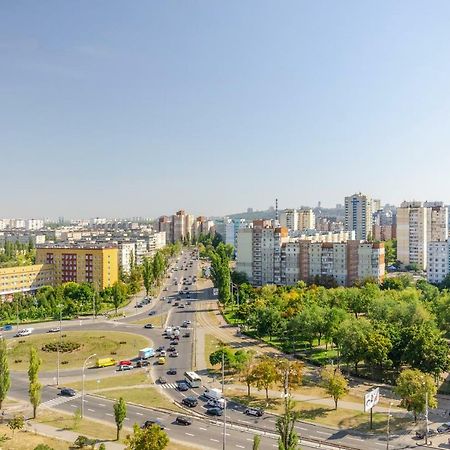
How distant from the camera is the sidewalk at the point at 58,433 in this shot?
111 feet

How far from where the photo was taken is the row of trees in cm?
4744

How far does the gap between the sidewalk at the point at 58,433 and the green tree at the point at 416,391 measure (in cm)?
2126

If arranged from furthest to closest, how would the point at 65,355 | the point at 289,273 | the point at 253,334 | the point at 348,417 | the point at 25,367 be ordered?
the point at 289,273
the point at 253,334
the point at 65,355
the point at 25,367
the point at 348,417

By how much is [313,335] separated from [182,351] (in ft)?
52.8

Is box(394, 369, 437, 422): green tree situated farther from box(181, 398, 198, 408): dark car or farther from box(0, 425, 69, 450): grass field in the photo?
box(0, 425, 69, 450): grass field

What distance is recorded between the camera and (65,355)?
196 ft

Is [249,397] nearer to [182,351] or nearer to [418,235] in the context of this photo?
[182,351]

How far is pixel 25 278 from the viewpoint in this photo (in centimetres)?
10175

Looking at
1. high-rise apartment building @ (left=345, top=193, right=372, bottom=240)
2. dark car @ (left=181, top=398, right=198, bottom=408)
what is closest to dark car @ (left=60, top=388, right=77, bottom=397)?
dark car @ (left=181, top=398, right=198, bottom=408)

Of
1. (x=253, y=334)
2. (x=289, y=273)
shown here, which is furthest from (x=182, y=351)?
(x=289, y=273)

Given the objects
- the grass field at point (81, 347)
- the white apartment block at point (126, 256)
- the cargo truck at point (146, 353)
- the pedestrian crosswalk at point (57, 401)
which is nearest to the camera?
the pedestrian crosswalk at point (57, 401)

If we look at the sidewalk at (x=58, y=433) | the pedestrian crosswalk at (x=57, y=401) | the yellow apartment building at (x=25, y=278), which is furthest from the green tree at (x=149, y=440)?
the yellow apartment building at (x=25, y=278)

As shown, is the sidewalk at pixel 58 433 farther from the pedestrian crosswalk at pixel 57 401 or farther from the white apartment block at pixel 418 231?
the white apartment block at pixel 418 231

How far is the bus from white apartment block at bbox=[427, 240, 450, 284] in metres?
81.9
